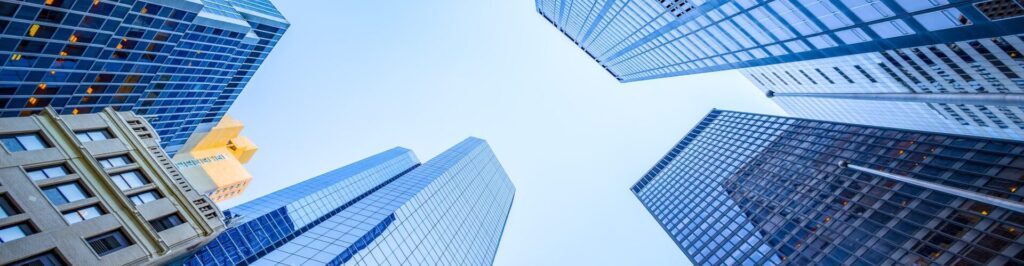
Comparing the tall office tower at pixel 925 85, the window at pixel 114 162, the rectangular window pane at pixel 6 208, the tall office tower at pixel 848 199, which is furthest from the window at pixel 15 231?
the tall office tower at pixel 848 199

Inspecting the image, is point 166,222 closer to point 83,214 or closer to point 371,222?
point 83,214

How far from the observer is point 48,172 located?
26188mm

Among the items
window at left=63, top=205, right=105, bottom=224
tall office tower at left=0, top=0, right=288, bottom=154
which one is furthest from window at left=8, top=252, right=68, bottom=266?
tall office tower at left=0, top=0, right=288, bottom=154

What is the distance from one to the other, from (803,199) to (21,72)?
92984 millimetres

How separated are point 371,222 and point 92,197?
50385mm

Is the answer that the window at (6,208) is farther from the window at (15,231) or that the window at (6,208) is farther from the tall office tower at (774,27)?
the tall office tower at (774,27)

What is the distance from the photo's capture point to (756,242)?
247 feet

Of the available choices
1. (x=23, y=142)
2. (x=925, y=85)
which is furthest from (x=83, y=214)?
(x=925, y=85)

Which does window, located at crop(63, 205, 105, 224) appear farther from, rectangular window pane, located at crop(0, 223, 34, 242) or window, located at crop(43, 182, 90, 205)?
rectangular window pane, located at crop(0, 223, 34, 242)

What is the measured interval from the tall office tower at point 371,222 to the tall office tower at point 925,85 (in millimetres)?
60480

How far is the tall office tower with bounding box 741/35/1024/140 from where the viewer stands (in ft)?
174

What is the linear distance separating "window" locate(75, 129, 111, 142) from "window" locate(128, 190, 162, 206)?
3.82 m

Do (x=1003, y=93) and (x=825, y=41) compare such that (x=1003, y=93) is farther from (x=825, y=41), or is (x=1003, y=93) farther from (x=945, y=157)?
(x=825, y=41)

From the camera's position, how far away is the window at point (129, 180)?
29.1 meters
